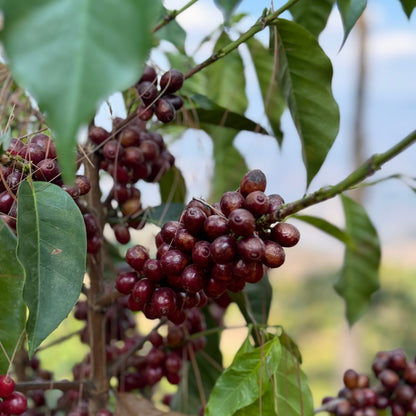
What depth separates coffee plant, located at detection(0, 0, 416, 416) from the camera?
0.22 meters

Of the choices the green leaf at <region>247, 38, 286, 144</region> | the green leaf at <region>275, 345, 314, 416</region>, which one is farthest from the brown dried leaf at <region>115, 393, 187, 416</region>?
the green leaf at <region>247, 38, 286, 144</region>

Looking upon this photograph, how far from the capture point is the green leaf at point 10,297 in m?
0.47

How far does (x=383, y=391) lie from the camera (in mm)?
643

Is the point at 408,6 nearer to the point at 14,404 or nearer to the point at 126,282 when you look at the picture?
the point at 126,282

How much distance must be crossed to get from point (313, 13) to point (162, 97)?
217 millimetres

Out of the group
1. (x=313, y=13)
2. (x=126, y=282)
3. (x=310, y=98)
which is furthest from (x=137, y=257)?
(x=313, y=13)

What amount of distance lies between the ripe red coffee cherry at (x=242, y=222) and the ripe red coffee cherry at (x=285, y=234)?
0.03 m

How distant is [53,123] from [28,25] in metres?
0.04

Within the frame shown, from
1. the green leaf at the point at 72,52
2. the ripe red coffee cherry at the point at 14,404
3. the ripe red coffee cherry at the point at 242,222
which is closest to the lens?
the green leaf at the point at 72,52

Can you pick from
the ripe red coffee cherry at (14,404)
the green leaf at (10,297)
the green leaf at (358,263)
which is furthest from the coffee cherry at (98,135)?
the green leaf at (358,263)

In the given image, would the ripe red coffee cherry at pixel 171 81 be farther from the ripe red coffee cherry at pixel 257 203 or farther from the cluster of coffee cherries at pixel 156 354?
the cluster of coffee cherries at pixel 156 354

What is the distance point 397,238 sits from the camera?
460cm

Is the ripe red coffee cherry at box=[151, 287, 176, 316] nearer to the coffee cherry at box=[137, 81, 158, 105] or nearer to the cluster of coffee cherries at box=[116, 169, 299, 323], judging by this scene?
the cluster of coffee cherries at box=[116, 169, 299, 323]

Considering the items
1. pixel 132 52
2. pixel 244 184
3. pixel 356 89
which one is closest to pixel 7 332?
pixel 244 184
